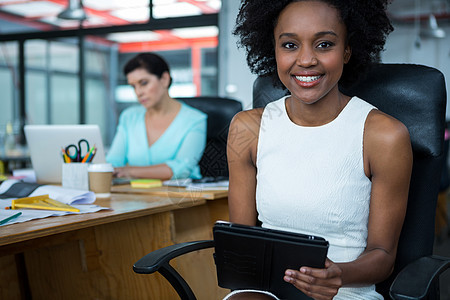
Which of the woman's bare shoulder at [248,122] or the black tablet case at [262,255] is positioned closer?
the black tablet case at [262,255]

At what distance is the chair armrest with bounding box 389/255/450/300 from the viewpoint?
0.93m

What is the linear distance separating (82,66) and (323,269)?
210 inches

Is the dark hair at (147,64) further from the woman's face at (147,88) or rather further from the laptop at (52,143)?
the laptop at (52,143)

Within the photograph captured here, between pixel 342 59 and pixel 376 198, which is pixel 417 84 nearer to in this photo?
pixel 342 59

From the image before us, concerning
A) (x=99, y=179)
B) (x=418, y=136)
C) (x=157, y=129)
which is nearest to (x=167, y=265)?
(x=99, y=179)

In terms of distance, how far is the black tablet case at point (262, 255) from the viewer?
0.97m

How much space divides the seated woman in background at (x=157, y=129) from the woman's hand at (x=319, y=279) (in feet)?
4.16

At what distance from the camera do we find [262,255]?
1.05m

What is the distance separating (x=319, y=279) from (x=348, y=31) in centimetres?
67

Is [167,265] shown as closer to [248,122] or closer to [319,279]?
[319,279]

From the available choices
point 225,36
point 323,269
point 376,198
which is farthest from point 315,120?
point 225,36

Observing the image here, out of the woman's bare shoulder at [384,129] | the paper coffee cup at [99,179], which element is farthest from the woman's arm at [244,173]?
the paper coffee cup at [99,179]

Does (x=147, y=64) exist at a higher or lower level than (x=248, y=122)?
higher

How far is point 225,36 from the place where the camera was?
4.96 m
